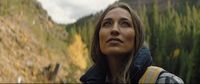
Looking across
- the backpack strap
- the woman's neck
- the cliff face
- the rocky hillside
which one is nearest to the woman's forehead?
the woman's neck

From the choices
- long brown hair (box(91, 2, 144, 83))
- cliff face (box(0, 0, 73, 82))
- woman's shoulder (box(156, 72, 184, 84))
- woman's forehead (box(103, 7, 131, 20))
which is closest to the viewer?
woman's shoulder (box(156, 72, 184, 84))

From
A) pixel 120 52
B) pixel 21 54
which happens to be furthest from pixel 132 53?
pixel 21 54

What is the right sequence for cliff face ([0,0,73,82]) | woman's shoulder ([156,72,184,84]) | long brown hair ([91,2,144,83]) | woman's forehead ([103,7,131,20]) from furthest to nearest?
1. cliff face ([0,0,73,82])
2. woman's forehead ([103,7,131,20])
3. long brown hair ([91,2,144,83])
4. woman's shoulder ([156,72,184,84])

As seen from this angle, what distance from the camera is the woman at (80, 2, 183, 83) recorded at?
2.44 meters

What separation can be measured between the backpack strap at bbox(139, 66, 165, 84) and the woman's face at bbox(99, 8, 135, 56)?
7.0 inches

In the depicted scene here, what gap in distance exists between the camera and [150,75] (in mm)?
2365

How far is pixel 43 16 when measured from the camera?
217ft

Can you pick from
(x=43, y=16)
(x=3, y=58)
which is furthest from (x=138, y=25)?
(x=43, y=16)

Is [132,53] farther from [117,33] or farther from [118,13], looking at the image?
[118,13]

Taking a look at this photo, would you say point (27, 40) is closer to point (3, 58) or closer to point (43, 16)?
point (3, 58)

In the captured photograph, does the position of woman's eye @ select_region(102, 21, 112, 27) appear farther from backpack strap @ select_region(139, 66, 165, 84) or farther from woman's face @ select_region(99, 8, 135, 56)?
backpack strap @ select_region(139, 66, 165, 84)

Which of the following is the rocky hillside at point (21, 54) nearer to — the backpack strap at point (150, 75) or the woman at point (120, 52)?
the woman at point (120, 52)

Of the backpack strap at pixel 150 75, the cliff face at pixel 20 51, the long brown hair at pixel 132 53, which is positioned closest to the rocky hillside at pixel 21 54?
the cliff face at pixel 20 51

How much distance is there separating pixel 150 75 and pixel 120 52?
0.23 metres
